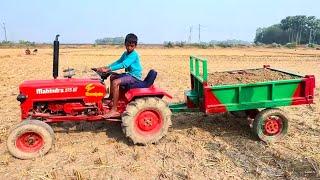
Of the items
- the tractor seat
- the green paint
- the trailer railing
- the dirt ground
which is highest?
the trailer railing

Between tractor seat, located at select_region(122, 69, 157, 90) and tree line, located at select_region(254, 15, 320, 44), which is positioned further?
tree line, located at select_region(254, 15, 320, 44)

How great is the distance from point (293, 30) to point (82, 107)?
13901 cm

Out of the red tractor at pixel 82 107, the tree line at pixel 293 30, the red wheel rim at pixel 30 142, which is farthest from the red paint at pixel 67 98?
the tree line at pixel 293 30

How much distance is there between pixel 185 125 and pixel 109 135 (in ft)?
5.96

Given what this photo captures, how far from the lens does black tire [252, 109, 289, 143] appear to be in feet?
26.0

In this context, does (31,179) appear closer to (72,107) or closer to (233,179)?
(72,107)

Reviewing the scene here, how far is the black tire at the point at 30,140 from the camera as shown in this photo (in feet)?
22.4

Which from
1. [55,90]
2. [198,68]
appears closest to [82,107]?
[55,90]

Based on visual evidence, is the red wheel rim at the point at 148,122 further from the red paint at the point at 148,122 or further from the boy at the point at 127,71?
the boy at the point at 127,71

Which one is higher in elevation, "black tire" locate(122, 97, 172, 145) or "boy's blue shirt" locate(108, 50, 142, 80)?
"boy's blue shirt" locate(108, 50, 142, 80)

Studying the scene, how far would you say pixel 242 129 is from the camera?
8727mm

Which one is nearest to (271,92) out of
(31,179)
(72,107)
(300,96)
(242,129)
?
(300,96)

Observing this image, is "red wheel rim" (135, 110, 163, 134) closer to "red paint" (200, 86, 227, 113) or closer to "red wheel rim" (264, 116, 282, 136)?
"red paint" (200, 86, 227, 113)

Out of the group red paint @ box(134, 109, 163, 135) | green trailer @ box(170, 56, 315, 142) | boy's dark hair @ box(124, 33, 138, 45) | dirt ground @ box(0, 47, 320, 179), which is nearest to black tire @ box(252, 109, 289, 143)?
green trailer @ box(170, 56, 315, 142)
